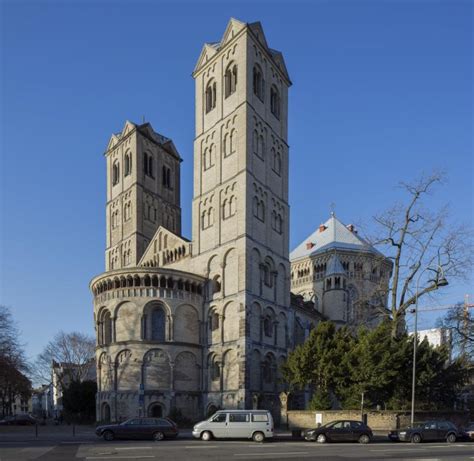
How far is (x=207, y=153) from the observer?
185ft

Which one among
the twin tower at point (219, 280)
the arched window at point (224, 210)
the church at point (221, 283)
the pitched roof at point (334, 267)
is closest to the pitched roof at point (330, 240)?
the pitched roof at point (334, 267)

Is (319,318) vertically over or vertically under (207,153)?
under

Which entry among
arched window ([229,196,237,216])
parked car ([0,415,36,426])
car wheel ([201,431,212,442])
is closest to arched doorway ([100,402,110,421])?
parked car ([0,415,36,426])

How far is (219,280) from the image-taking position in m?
51.3

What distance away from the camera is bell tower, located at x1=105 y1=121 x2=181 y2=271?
6656cm

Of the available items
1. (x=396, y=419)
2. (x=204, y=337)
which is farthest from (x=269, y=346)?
(x=396, y=419)

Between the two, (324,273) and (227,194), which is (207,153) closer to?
(227,194)

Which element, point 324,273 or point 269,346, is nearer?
point 269,346

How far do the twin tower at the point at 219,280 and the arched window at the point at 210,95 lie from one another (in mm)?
118

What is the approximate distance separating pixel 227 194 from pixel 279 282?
1057 centimetres

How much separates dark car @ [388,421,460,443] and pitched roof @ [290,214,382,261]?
43.3m

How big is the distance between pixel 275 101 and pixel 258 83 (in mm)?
4231

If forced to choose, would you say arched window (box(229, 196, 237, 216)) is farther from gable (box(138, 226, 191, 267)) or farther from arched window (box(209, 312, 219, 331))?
arched window (box(209, 312, 219, 331))

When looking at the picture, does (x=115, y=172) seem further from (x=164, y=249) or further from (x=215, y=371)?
(x=215, y=371)
